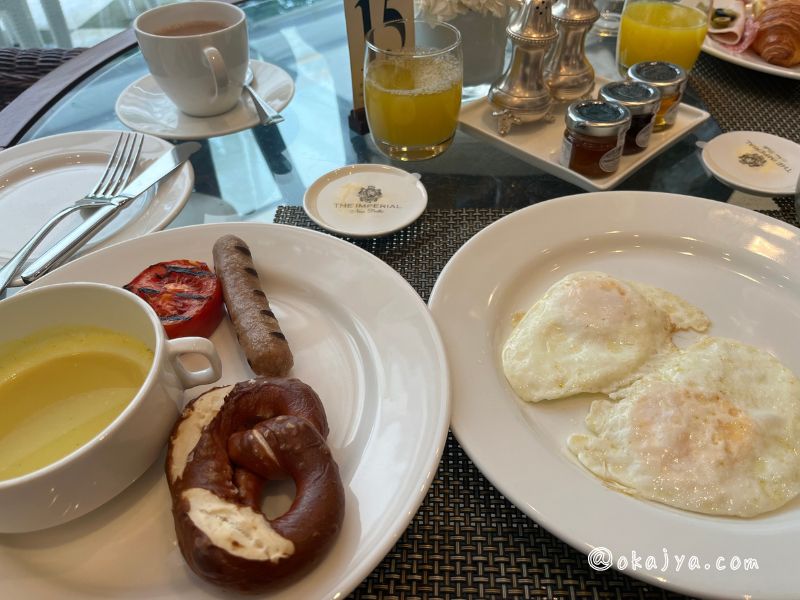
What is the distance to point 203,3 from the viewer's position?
1.69 m

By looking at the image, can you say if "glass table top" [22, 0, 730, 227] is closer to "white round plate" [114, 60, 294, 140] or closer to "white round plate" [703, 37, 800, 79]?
"white round plate" [114, 60, 294, 140]

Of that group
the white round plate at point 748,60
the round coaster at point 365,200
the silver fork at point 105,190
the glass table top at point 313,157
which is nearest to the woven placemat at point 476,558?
the round coaster at point 365,200

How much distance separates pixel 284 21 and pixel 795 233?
1999mm

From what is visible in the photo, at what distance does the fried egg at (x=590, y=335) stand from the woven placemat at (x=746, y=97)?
969 millimetres

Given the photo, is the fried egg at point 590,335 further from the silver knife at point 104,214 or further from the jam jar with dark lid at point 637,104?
the silver knife at point 104,214

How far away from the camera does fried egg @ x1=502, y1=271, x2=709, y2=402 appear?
1033 mm

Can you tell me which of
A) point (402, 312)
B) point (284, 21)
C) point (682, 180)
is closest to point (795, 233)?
point (682, 180)

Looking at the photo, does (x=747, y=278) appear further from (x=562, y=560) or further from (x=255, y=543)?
(x=255, y=543)

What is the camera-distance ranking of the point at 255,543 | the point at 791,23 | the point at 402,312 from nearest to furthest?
the point at 255,543 < the point at 402,312 < the point at 791,23

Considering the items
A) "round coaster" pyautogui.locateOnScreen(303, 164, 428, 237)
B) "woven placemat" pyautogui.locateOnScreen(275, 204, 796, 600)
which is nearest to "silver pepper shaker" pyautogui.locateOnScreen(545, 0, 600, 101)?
"round coaster" pyautogui.locateOnScreen(303, 164, 428, 237)

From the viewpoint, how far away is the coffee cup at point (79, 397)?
71cm

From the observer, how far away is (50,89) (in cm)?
186

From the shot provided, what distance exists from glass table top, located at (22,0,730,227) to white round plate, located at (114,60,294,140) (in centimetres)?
10

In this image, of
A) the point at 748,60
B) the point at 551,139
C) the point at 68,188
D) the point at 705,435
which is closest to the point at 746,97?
the point at 748,60
